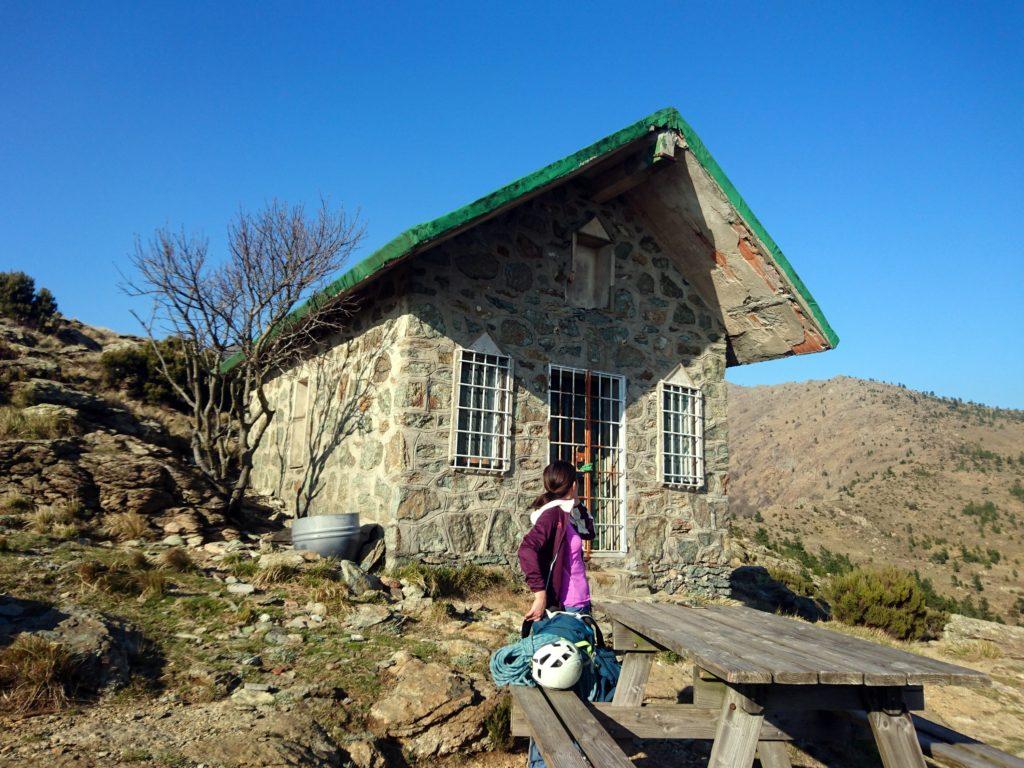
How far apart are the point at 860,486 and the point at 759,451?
→ 47.8ft

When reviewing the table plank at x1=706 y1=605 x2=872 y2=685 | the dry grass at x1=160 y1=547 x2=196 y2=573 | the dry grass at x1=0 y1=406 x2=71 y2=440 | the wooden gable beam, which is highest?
the wooden gable beam

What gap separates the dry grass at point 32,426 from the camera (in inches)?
360

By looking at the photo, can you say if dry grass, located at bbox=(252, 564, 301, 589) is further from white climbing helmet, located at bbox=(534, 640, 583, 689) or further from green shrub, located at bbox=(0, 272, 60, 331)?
green shrub, located at bbox=(0, 272, 60, 331)

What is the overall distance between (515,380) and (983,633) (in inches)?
324

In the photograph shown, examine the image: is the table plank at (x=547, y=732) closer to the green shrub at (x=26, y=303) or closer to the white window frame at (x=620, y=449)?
the white window frame at (x=620, y=449)

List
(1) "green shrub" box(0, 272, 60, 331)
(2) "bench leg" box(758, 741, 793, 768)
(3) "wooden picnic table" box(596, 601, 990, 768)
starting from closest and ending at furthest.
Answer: (3) "wooden picnic table" box(596, 601, 990, 768)
(2) "bench leg" box(758, 741, 793, 768)
(1) "green shrub" box(0, 272, 60, 331)

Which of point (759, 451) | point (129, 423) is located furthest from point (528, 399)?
point (759, 451)

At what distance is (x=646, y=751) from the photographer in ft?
14.2

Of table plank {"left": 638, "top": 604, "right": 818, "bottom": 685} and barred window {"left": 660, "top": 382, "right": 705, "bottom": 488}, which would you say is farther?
barred window {"left": 660, "top": 382, "right": 705, "bottom": 488}

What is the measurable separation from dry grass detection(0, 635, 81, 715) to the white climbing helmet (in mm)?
2469

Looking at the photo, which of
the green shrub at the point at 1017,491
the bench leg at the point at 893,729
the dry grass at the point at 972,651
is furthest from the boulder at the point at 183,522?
the green shrub at the point at 1017,491

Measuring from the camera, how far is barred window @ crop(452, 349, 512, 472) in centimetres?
746

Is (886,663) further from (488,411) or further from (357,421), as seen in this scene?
(357,421)

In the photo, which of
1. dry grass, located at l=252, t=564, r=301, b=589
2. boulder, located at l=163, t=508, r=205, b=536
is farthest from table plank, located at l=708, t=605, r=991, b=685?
boulder, located at l=163, t=508, r=205, b=536
